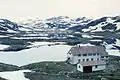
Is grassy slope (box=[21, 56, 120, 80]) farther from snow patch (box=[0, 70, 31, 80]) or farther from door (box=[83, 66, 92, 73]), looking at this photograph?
door (box=[83, 66, 92, 73])

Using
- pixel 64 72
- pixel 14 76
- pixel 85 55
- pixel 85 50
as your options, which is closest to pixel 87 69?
pixel 64 72

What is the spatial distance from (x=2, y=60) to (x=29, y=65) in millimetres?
12826

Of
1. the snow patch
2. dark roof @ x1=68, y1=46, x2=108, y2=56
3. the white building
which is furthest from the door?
the snow patch

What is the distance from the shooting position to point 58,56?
9438 centimetres

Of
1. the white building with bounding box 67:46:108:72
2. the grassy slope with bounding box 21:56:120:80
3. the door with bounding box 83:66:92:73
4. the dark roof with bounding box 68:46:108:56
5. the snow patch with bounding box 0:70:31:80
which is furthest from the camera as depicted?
the dark roof with bounding box 68:46:108:56

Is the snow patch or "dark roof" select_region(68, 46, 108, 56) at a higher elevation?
"dark roof" select_region(68, 46, 108, 56)

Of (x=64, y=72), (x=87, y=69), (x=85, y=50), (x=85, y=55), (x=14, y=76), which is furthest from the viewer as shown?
(x=85, y=50)

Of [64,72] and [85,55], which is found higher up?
[85,55]

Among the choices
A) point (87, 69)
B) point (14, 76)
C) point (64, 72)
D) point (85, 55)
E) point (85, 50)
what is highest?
point (85, 50)

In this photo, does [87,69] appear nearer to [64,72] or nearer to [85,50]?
[64,72]

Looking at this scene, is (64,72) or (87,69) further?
(87,69)

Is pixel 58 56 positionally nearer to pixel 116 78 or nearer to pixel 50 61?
pixel 50 61

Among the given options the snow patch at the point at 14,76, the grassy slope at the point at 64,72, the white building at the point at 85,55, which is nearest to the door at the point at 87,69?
the grassy slope at the point at 64,72

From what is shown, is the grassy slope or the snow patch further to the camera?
the grassy slope
